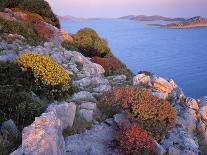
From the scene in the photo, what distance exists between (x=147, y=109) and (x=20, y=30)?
47.3 feet

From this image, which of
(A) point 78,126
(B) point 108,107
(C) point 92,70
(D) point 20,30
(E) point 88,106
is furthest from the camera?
(D) point 20,30

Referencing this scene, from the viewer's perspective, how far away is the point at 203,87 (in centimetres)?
4050

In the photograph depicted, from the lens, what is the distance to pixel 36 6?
36.2 m

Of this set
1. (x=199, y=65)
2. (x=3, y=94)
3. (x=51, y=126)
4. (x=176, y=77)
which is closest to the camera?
(x=51, y=126)

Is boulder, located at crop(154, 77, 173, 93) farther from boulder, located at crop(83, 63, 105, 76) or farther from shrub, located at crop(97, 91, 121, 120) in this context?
shrub, located at crop(97, 91, 121, 120)

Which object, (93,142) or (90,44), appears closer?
(93,142)

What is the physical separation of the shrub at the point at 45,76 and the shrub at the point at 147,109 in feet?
6.67

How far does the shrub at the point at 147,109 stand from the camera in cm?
1276

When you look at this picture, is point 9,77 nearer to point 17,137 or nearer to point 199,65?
point 17,137

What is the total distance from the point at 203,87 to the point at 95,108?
97.8 feet

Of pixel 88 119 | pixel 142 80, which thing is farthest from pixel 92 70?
pixel 88 119

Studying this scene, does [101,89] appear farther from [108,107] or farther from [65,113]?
[65,113]

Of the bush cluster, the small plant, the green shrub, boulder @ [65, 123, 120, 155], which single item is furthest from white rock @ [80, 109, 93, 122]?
the bush cluster

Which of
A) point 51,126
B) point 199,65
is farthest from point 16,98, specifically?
point 199,65
